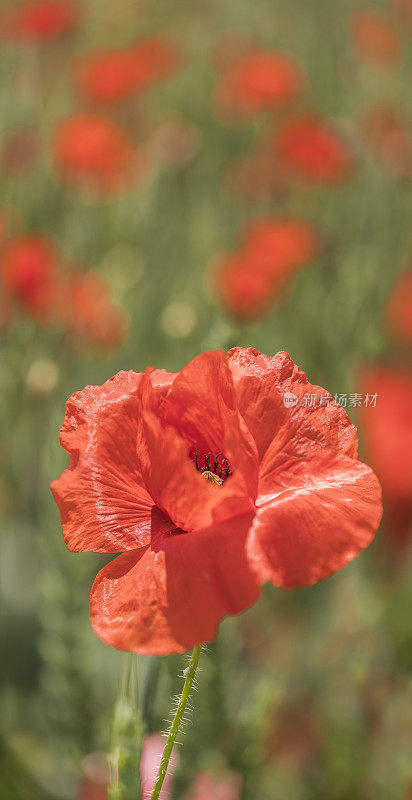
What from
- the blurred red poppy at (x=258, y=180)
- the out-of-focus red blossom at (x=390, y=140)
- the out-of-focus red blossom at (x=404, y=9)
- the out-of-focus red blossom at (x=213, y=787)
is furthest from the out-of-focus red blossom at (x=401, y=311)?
the out-of-focus red blossom at (x=404, y=9)

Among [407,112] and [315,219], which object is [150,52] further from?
[407,112]

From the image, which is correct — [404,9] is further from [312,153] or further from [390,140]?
[312,153]

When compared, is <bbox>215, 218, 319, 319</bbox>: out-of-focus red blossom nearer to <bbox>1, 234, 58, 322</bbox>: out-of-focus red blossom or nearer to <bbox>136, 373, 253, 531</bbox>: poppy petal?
<bbox>1, 234, 58, 322</bbox>: out-of-focus red blossom

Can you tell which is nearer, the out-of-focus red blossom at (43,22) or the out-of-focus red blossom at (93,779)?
the out-of-focus red blossom at (93,779)

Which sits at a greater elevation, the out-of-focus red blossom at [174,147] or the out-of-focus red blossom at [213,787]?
the out-of-focus red blossom at [174,147]

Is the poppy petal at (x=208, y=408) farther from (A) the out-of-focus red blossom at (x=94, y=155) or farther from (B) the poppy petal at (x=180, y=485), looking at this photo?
(A) the out-of-focus red blossom at (x=94, y=155)

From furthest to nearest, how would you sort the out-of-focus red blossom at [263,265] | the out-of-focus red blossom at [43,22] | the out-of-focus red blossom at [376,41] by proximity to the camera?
the out-of-focus red blossom at [376,41]
the out-of-focus red blossom at [43,22]
the out-of-focus red blossom at [263,265]

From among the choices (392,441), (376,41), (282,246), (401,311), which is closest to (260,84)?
(376,41)

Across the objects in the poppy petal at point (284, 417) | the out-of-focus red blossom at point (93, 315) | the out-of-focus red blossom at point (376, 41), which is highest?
the out-of-focus red blossom at point (376, 41)
